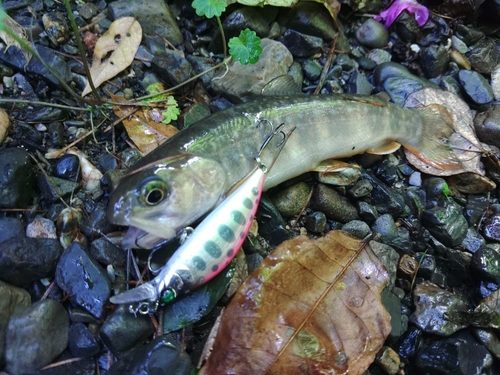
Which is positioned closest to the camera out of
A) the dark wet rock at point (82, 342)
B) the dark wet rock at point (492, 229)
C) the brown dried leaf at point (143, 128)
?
the dark wet rock at point (82, 342)

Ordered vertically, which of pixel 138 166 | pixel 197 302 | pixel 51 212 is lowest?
pixel 197 302

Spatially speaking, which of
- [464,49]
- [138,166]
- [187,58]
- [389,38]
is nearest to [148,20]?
[187,58]

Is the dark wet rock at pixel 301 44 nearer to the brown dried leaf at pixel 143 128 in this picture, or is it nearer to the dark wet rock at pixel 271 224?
the brown dried leaf at pixel 143 128

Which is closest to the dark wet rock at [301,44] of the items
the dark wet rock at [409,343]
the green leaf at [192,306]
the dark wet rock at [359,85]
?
the dark wet rock at [359,85]

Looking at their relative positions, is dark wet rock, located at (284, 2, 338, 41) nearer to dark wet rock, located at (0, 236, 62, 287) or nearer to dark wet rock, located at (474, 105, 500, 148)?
dark wet rock, located at (474, 105, 500, 148)

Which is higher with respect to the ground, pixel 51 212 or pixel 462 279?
pixel 51 212

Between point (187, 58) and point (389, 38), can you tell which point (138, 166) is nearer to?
point (187, 58)
